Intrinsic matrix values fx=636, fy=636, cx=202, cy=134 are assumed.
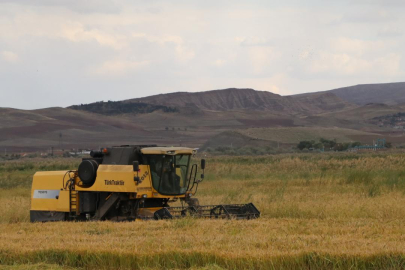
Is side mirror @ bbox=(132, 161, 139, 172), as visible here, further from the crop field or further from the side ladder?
the side ladder

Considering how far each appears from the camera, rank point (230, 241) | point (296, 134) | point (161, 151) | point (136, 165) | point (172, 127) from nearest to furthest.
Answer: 1. point (230, 241)
2. point (136, 165)
3. point (161, 151)
4. point (296, 134)
5. point (172, 127)

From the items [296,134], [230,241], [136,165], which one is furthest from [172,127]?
[230,241]

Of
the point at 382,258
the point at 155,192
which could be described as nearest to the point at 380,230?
the point at 382,258

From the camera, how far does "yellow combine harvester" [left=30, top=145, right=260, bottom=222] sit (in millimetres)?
15398

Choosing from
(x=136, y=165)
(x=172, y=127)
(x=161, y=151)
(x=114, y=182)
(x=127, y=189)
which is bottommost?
(x=127, y=189)

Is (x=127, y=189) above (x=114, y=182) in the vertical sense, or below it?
below

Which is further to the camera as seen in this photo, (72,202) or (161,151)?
(72,202)

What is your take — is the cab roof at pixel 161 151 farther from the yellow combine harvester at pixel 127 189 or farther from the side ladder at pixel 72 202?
the side ladder at pixel 72 202

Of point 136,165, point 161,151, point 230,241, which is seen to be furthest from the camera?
point 161,151

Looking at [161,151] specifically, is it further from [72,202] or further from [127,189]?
[72,202]

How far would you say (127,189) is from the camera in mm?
15305

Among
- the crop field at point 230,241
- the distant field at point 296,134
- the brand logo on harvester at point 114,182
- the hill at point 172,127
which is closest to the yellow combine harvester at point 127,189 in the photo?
the brand logo on harvester at point 114,182

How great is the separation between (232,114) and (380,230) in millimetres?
154317

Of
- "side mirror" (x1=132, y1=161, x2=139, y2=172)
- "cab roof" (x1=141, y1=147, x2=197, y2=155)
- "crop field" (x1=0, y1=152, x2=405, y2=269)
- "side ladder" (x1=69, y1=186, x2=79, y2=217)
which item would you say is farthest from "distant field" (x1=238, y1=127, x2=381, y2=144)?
"side mirror" (x1=132, y1=161, x2=139, y2=172)
